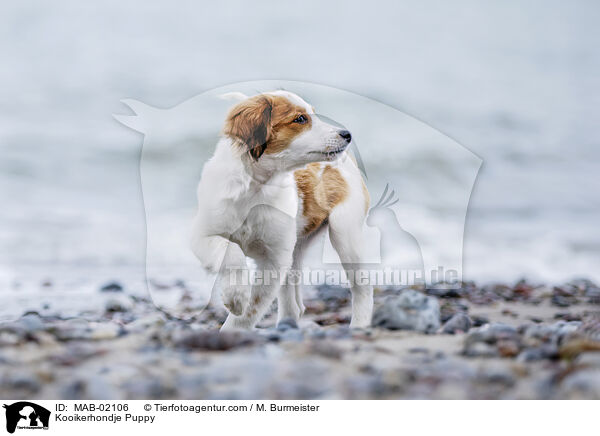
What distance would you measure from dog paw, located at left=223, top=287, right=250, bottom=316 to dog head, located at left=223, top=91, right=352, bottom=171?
0.67 metres

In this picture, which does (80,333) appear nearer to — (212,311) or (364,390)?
(212,311)

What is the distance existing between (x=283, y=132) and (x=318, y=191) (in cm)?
63

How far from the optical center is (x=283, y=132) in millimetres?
3111

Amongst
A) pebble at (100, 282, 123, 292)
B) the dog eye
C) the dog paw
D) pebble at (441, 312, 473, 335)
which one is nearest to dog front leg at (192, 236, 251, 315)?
the dog paw

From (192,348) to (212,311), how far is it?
1501 mm

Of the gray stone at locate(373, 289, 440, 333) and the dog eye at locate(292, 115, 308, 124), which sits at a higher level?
the dog eye at locate(292, 115, 308, 124)

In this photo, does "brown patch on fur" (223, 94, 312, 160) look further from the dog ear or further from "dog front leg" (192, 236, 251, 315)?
"dog front leg" (192, 236, 251, 315)

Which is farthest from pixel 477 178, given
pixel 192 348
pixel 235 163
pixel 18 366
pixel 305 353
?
pixel 18 366
